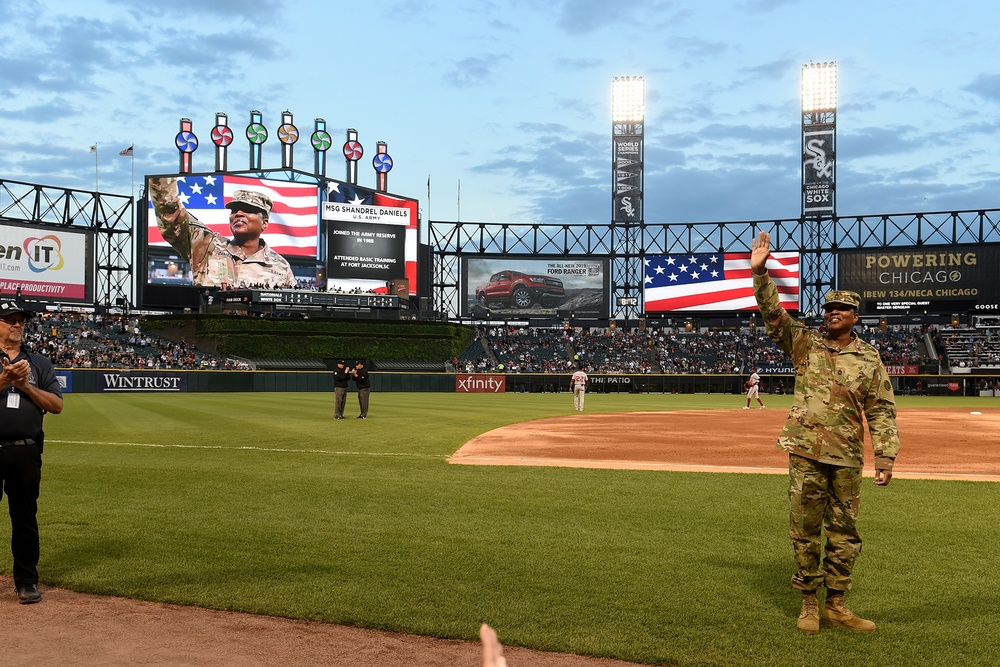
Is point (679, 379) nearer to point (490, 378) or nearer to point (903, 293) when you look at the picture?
point (490, 378)

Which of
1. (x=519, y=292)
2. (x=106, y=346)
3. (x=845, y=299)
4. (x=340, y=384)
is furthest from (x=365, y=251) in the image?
(x=845, y=299)

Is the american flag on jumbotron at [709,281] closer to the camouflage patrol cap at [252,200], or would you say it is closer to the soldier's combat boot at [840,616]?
the camouflage patrol cap at [252,200]

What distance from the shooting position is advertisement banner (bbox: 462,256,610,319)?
78.9 m

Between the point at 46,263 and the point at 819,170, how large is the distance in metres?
59.9

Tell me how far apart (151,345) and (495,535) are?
5711 cm

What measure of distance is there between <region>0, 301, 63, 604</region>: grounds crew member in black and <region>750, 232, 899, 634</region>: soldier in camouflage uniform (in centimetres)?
520

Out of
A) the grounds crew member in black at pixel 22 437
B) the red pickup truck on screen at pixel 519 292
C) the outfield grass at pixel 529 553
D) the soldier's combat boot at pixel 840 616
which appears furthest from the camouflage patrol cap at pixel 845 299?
the red pickup truck on screen at pixel 519 292

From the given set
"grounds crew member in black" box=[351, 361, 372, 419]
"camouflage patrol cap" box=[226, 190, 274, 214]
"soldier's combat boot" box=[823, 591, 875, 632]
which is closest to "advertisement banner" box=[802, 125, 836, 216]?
"camouflage patrol cap" box=[226, 190, 274, 214]

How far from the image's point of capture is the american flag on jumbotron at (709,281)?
7306 centimetres

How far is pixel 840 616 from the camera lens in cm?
609

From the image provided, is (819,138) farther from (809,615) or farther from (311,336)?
(809,615)

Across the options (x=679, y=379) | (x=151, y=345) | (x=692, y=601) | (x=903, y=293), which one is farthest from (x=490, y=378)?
(x=692, y=601)

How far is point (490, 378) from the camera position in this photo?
2237 inches

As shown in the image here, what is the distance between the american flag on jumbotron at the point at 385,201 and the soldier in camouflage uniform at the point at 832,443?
6559 centimetres
